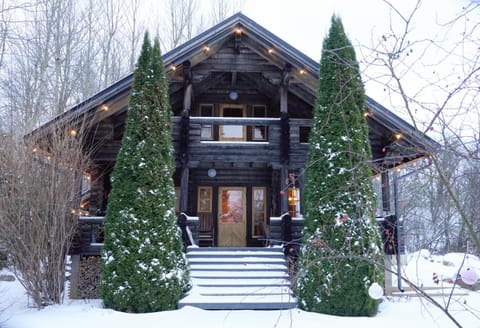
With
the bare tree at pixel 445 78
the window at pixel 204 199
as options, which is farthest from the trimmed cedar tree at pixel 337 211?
the window at pixel 204 199

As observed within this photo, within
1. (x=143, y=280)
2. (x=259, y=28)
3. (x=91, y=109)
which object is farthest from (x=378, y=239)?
(x=91, y=109)

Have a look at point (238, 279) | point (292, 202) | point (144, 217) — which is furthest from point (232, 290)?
point (292, 202)

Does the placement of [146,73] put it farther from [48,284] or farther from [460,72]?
[460,72]

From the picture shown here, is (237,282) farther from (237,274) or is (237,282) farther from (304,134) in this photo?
(304,134)

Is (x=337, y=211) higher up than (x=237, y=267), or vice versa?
(x=337, y=211)

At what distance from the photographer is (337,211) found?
749 cm

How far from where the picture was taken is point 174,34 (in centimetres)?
2309

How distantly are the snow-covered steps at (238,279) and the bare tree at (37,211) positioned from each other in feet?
8.93

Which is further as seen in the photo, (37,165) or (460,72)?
(37,165)

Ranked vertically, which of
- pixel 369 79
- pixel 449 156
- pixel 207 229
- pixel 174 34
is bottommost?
pixel 207 229

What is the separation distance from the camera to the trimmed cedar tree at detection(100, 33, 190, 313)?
7.10 meters

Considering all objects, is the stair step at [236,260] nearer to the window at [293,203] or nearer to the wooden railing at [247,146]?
the wooden railing at [247,146]

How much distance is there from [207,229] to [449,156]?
10.4m

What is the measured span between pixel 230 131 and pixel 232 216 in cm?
280
